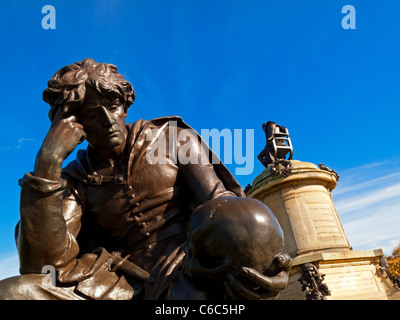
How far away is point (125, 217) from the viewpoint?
2.56 metres

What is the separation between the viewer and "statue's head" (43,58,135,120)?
2.38 meters

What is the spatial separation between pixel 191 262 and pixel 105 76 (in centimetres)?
154

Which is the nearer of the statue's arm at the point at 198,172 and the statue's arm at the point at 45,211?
the statue's arm at the point at 45,211

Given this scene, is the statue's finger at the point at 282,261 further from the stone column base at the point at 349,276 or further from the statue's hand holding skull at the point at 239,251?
the stone column base at the point at 349,276

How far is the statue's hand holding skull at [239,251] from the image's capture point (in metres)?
1.68

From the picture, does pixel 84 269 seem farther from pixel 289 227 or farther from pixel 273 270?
pixel 289 227

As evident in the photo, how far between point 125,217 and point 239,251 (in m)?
1.15

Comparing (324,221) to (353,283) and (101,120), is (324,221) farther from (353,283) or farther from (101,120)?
(101,120)

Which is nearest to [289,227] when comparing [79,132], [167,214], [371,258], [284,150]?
[371,258]

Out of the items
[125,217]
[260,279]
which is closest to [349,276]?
[125,217]

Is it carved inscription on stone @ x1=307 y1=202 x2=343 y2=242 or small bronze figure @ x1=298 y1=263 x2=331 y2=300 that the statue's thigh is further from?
carved inscription on stone @ x1=307 y1=202 x2=343 y2=242

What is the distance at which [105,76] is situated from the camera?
255 cm

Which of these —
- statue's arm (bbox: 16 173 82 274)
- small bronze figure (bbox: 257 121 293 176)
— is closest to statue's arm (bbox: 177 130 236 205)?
statue's arm (bbox: 16 173 82 274)

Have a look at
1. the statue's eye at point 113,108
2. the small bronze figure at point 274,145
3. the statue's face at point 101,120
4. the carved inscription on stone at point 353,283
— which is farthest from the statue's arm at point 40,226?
the small bronze figure at point 274,145
